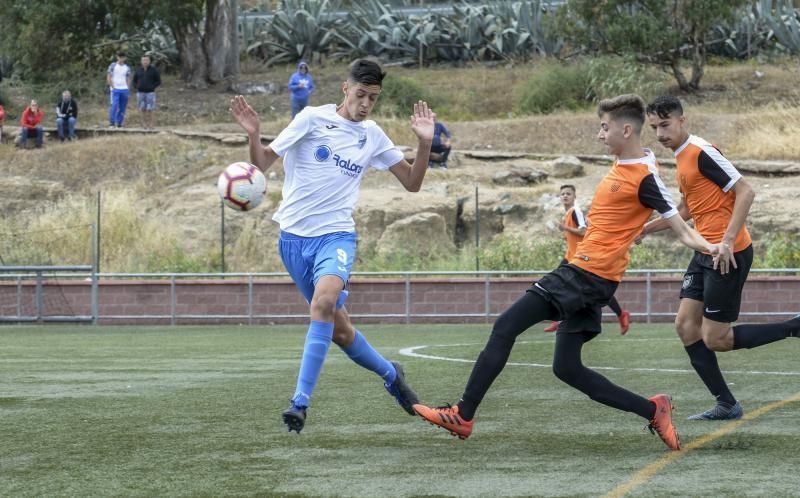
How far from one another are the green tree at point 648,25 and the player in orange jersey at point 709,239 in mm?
26136

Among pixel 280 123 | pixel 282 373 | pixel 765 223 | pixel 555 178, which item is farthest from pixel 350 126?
pixel 280 123

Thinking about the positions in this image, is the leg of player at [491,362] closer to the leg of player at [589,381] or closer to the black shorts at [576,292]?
the black shorts at [576,292]

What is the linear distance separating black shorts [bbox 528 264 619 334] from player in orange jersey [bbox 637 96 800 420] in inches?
42.6

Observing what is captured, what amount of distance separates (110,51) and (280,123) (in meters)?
10.0

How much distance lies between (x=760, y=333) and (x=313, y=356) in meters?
2.97

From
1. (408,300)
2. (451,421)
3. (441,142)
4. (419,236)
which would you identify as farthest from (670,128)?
(441,142)

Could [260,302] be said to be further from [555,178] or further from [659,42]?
[659,42]

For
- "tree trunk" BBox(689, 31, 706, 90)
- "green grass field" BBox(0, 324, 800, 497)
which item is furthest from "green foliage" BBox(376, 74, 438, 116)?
"green grass field" BBox(0, 324, 800, 497)

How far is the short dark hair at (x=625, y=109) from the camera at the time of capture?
7.20 m

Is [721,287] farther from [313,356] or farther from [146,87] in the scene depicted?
[146,87]

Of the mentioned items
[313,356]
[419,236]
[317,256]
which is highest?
[317,256]

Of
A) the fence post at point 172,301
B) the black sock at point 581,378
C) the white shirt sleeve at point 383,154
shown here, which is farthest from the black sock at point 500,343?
the fence post at point 172,301

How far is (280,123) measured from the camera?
33.3 m

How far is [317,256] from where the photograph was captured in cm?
778
